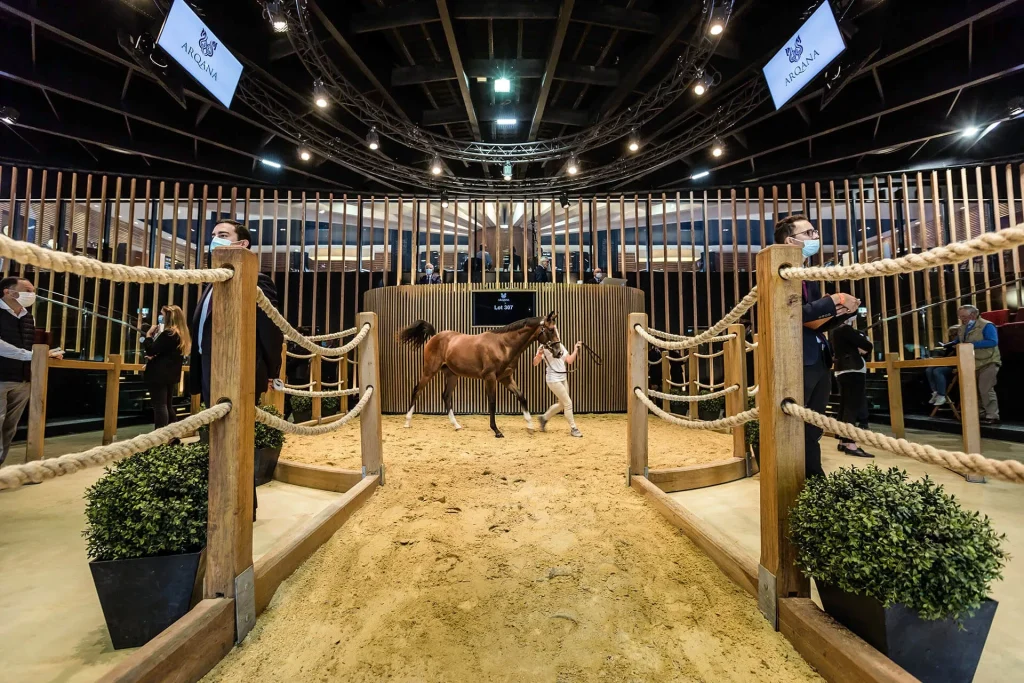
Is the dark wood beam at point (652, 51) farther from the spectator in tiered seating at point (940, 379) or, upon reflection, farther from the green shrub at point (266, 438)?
the green shrub at point (266, 438)

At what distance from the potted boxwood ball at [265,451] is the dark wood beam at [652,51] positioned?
5.97 metres

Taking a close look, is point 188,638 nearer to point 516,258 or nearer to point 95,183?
point 516,258

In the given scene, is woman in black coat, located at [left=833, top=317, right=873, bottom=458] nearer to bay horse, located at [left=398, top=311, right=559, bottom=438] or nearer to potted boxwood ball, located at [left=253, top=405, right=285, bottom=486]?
bay horse, located at [left=398, top=311, right=559, bottom=438]

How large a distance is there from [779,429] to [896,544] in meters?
0.41

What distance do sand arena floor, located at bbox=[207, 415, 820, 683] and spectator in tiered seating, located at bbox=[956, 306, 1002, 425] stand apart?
4.96 m

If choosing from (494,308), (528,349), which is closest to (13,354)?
(494,308)

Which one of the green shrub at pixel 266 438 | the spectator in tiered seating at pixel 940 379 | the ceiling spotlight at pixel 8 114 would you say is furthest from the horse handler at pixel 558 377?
the ceiling spotlight at pixel 8 114

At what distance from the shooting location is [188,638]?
3.94 feet

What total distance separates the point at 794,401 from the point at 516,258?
9171mm

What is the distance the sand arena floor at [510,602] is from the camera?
1308 mm

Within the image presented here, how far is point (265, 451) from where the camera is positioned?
3.24 m

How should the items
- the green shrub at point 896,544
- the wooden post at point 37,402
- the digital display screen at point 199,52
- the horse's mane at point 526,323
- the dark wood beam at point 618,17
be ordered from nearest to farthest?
the green shrub at point 896,544 < the wooden post at point 37,402 < the digital display screen at point 199,52 < the horse's mane at point 526,323 < the dark wood beam at point 618,17

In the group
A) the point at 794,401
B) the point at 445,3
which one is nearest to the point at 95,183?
the point at 445,3

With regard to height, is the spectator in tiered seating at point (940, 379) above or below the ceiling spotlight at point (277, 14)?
below
